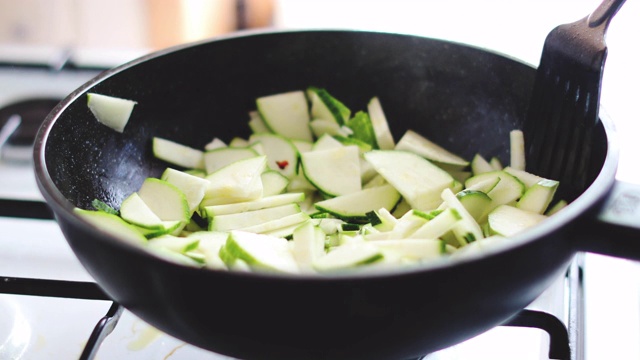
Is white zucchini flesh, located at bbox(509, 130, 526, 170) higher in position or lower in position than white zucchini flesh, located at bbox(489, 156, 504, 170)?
higher

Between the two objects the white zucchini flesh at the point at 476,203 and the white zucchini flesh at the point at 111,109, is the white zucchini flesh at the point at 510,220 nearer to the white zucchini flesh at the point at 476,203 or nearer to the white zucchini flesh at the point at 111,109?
the white zucchini flesh at the point at 476,203

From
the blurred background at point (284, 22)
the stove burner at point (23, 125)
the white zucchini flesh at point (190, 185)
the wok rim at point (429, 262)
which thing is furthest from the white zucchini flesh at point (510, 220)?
the stove burner at point (23, 125)

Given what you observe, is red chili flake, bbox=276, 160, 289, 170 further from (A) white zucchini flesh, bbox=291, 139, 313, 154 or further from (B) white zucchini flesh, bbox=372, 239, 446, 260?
(B) white zucchini flesh, bbox=372, 239, 446, 260

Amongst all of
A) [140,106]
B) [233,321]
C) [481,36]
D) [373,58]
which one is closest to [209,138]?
[140,106]

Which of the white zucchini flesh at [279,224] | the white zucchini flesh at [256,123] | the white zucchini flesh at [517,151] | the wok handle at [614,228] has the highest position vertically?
the wok handle at [614,228]

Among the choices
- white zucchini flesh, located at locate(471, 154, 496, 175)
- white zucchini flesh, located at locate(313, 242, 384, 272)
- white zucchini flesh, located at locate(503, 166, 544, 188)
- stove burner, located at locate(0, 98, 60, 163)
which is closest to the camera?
white zucchini flesh, located at locate(313, 242, 384, 272)

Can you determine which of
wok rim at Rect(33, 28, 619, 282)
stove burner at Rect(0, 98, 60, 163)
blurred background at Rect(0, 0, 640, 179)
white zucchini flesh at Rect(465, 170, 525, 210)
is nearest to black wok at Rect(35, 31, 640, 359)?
wok rim at Rect(33, 28, 619, 282)
